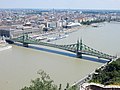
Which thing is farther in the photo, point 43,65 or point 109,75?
point 43,65

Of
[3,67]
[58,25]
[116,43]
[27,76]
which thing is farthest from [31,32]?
[27,76]

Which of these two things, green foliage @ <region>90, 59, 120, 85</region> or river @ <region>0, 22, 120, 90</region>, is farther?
river @ <region>0, 22, 120, 90</region>

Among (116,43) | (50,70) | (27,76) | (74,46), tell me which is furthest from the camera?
(116,43)

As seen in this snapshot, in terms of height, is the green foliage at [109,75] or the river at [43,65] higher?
the green foliage at [109,75]

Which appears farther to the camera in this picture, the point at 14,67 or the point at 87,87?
the point at 14,67

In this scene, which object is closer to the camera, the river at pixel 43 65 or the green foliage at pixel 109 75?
Result: the green foliage at pixel 109 75

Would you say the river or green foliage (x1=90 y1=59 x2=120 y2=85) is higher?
green foliage (x1=90 y1=59 x2=120 y2=85)

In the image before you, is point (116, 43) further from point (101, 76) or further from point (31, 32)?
point (31, 32)

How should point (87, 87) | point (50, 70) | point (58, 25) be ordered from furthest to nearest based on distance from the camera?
point (58, 25)
point (50, 70)
point (87, 87)
